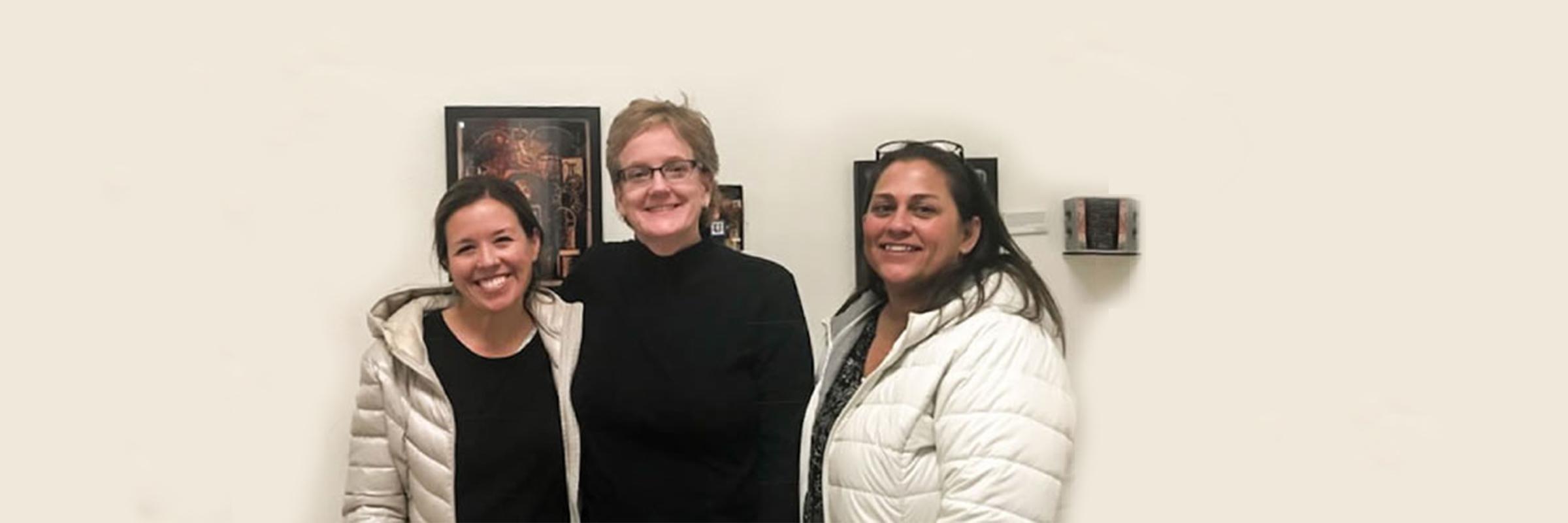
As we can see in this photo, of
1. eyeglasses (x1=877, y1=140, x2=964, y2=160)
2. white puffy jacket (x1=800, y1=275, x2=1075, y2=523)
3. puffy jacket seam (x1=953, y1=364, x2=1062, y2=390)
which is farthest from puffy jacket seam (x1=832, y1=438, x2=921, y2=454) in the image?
eyeglasses (x1=877, y1=140, x2=964, y2=160)

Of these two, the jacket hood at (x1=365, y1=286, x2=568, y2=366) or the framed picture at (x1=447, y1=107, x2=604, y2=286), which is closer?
the jacket hood at (x1=365, y1=286, x2=568, y2=366)

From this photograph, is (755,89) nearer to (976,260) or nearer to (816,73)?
(816,73)

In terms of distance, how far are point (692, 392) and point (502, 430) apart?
251mm

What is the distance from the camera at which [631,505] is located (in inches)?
48.4

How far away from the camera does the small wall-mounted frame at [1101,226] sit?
1469 millimetres

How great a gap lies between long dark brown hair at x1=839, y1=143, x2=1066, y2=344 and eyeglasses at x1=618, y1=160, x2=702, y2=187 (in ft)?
0.78

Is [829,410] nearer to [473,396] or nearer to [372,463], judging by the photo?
[473,396]

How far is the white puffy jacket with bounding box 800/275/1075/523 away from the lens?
99cm

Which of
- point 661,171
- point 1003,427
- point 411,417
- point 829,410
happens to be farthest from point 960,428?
point 411,417

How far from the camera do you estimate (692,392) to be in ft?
3.98

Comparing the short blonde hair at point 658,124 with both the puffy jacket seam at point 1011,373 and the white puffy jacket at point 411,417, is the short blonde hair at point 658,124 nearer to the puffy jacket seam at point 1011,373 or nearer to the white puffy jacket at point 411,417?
the white puffy jacket at point 411,417

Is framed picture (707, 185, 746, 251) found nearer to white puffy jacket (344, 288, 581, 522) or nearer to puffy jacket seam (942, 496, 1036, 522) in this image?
white puffy jacket (344, 288, 581, 522)

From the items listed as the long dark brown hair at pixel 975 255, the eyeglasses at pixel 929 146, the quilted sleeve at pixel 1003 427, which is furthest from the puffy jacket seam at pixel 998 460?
the eyeglasses at pixel 929 146

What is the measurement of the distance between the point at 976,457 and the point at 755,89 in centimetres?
69
